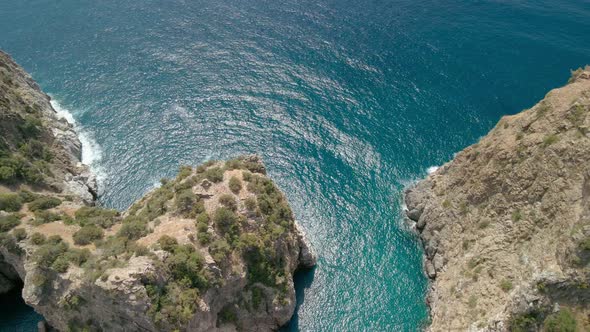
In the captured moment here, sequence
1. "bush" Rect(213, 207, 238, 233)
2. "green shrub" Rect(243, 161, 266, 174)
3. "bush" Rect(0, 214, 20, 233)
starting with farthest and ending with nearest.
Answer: "green shrub" Rect(243, 161, 266, 174) → "bush" Rect(213, 207, 238, 233) → "bush" Rect(0, 214, 20, 233)

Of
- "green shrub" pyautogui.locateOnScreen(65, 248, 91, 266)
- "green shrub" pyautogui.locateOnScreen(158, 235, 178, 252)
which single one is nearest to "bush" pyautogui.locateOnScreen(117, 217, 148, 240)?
"green shrub" pyautogui.locateOnScreen(158, 235, 178, 252)

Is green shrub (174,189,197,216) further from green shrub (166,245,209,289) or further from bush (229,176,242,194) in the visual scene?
green shrub (166,245,209,289)

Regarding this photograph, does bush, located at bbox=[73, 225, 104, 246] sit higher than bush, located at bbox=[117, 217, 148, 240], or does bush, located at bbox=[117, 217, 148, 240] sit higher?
bush, located at bbox=[117, 217, 148, 240]

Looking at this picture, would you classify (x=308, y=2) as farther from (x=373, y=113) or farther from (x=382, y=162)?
(x=382, y=162)

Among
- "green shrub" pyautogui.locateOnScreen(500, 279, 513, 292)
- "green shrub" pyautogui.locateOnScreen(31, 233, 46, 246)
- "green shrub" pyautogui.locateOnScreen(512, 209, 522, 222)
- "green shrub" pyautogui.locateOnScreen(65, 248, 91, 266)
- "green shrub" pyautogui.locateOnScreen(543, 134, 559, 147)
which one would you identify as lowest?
"green shrub" pyautogui.locateOnScreen(500, 279, 513, 292)

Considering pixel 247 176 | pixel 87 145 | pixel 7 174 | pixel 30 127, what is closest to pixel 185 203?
pixel 247 176

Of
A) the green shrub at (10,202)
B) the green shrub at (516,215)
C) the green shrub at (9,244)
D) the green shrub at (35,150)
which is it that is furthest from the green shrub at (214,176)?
the green shrub at (516,215)

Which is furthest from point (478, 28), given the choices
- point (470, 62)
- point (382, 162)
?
point (382, 162)
